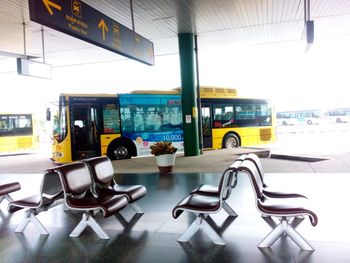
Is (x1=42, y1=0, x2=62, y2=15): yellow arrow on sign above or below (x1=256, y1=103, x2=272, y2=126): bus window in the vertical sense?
above

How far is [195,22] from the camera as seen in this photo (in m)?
11.3

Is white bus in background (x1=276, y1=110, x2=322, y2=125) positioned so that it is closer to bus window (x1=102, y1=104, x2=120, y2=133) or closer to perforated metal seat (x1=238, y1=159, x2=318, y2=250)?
bus window (x1=102, y1=104, x2=120, y2=133)

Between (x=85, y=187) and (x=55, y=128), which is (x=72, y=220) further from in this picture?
(x=55, y=128)

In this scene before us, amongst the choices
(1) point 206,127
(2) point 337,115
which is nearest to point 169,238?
(1) point 206,127

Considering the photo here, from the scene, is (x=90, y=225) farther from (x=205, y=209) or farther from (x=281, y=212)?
(x=281, y=212)

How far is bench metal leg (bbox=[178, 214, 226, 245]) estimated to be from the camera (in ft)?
13.5

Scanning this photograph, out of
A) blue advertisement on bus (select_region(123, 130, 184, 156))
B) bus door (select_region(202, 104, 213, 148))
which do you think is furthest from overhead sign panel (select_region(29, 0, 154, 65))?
bus door (select_region(202, 104, 213, 148))

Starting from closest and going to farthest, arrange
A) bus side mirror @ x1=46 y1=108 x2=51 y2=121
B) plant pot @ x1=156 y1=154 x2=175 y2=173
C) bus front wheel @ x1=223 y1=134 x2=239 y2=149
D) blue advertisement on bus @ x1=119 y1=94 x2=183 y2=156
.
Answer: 1. plant pot @ x1=156 y1=154 x2=175 y2=173
2. bus side mirror @ x1=46 y1=108 x2=51 y2=121
3. blue advertisement on bus @ x1=119 y1=94 x2=183 y2=156
4. bus front wheel @ x1=223 y1=134 x2=239 y2=149

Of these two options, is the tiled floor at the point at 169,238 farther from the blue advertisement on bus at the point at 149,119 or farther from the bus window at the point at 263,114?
the bus window at the point at 263,114

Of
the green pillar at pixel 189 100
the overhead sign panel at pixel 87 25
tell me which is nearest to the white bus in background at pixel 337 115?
the green pillar at pixel 189 100

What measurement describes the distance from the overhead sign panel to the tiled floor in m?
2.86

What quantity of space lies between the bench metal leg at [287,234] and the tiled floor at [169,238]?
83 mm

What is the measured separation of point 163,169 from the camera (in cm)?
952

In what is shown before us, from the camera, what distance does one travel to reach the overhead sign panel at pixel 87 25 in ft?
16.0
